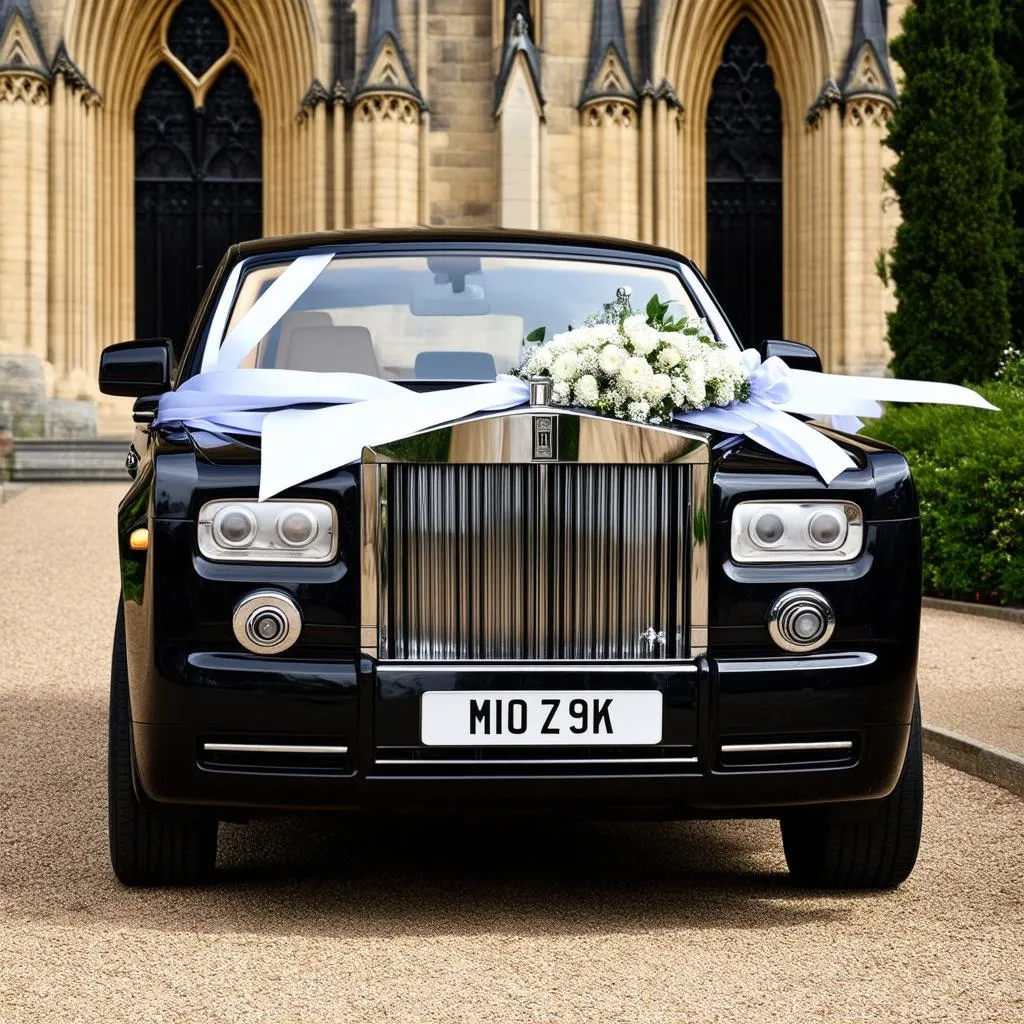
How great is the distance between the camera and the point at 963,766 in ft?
18.6

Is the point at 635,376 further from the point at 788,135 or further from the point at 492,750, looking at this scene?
the point at 788,135

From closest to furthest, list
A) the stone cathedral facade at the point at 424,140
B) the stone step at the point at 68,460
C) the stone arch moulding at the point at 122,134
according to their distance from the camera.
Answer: the stone step at the point at 68,460
the stone cathedral facade at the point at 424,140
the stone arch moulding at the point at 122,134

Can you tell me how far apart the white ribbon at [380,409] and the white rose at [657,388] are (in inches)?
3.9

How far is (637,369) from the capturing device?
3.85 m

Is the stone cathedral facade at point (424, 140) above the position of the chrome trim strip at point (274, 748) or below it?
above

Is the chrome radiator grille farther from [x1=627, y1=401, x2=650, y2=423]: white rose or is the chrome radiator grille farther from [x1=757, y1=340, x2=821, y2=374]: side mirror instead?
[x1=757, y1=340, x2=821, y2=374]: side mirror

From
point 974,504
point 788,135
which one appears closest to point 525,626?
point 974,504

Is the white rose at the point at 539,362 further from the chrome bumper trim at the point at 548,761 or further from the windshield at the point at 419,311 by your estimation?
the chrome bumper trim at the point at 548,761

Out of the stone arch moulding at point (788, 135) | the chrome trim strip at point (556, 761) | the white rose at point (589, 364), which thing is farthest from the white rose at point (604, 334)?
the stone arch moulding at point (788, 135)

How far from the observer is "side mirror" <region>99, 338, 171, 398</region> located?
4.55m

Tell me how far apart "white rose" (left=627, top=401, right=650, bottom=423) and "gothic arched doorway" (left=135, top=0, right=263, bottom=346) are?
21.7 m

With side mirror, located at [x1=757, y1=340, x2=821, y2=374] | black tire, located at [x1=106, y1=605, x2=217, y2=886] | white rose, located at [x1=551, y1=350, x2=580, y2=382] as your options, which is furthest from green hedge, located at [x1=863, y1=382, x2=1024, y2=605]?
black tire, located at [x1=106, y1=605, x2=217, y2=886]

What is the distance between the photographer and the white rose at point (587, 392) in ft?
12.5

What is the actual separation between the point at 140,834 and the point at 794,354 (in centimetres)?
242
